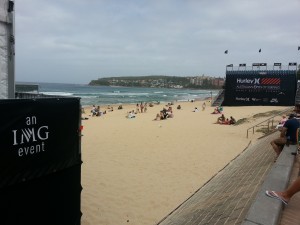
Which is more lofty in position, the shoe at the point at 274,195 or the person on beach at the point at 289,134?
the person on beach at the point at 289,134

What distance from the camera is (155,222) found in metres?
6.67

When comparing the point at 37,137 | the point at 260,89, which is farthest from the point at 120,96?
the point at 37,137

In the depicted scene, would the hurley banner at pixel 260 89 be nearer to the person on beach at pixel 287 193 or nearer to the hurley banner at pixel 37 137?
the person on beach at pixel 287 193

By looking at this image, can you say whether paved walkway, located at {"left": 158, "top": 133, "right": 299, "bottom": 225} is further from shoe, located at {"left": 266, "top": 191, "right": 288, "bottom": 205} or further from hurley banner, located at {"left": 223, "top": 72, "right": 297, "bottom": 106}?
hurley banner, located at {"left": 223, "top": 72, "right": 297, "bottom": 106}

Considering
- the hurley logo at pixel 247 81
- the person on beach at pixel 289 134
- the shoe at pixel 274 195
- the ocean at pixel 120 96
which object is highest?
the hurley logo at pixel 247 81

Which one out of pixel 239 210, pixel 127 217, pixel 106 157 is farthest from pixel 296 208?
pixel 106 157

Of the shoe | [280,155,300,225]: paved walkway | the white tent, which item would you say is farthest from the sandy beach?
the white tent

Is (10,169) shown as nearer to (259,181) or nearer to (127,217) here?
(127,217)

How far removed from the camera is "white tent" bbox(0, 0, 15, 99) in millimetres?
5781

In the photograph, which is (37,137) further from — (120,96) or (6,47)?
(120,96)

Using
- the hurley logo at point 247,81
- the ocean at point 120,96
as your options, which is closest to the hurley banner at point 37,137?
the ocean at point 120,96

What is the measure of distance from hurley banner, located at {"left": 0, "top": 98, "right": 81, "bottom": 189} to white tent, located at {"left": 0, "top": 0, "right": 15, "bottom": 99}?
1.97m

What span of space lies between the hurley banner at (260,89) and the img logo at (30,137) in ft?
130

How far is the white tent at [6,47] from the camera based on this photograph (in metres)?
5.78
